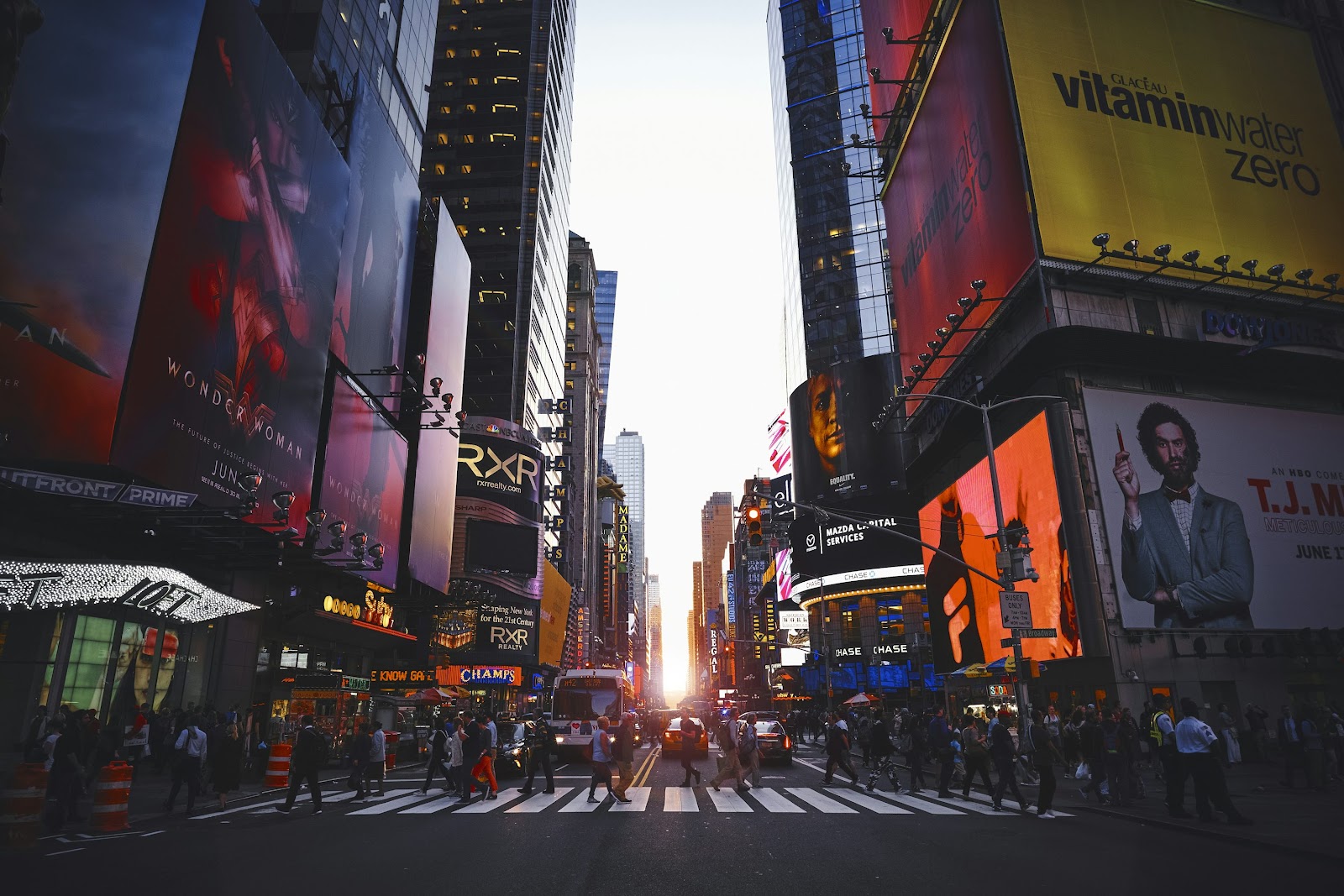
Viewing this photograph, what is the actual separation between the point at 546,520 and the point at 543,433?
1066cm

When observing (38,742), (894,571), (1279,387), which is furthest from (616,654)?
(38,742)

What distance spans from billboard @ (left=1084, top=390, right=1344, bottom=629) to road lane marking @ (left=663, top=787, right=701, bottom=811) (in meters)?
18.5

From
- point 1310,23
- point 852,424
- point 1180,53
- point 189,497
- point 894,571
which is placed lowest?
point 189,497

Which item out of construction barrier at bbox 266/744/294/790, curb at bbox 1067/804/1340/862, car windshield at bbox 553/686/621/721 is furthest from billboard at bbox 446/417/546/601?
curb at bbox 1067/804/1340/862

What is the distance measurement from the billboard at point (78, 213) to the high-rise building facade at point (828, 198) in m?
74.5

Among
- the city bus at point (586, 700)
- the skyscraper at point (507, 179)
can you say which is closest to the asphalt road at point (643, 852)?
the city bus at point (586, 700)

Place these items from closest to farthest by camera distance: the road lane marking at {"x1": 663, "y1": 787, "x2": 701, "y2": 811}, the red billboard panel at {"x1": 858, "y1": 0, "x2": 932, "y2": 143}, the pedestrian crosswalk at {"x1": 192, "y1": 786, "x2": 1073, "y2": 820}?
the pedestrian crosswalk at {"x1": 192, "y1": 786, "x2": 1073, "y2": 820}, the road lane marking at {"x1": 663, "y1": 787, "x2": 701, "y2": 811}, the red billboard panel at {"x1": 858, "y1": 0, "x2": 932, "y2": 143}

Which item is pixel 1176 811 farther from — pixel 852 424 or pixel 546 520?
pixel 546 520

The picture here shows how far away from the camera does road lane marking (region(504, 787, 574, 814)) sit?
47.5 ft

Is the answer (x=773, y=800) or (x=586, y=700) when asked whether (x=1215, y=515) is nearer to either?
(x=773, y=800)

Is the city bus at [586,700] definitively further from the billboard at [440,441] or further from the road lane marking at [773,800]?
the road lane marking at [773,800]

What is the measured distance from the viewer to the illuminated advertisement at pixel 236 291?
18.6m

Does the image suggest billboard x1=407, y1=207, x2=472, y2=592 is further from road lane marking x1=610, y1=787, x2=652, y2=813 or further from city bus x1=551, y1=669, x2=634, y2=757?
road lane marking x1=610, y1=787, x2=652, y2=813

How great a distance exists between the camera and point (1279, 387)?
3291 cm
